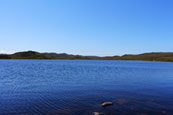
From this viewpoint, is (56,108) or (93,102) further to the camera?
(93,102)

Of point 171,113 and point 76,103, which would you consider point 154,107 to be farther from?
point 76,103

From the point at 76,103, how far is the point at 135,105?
211 inches

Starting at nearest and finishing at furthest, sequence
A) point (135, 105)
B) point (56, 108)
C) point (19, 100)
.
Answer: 1. point (56, 108)
2. point (135, 105)
3. point (19, 100)

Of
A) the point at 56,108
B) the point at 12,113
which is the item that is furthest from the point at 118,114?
the point at 12,113

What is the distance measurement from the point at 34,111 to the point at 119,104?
731 cm

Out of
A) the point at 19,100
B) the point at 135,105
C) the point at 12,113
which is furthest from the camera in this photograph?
the point at 19,100

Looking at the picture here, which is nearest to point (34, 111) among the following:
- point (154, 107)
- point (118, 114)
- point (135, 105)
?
point (118, 114)

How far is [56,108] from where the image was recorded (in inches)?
449

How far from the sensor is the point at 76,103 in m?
12.7

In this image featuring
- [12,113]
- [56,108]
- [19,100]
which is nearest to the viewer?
[12,113]

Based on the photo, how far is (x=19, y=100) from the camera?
13.4 m

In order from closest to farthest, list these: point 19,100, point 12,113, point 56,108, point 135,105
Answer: point 12,113 < point 56,108 < point 135,105 < point 19,100

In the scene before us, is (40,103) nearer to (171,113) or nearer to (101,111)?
(101,111)

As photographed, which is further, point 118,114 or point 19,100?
point 19,100
